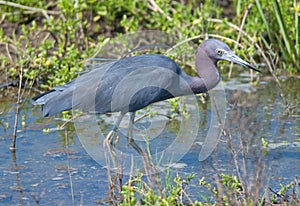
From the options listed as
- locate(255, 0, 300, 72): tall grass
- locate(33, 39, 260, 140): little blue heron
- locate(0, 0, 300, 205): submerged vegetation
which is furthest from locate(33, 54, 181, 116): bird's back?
locate(255, 0, 300, 72): tall grass

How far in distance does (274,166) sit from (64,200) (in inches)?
64.9

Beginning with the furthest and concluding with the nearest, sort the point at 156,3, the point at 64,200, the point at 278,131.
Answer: the point at 156,3
the point at 278,131
the point at 64,200

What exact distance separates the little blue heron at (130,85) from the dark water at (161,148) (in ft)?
1.37

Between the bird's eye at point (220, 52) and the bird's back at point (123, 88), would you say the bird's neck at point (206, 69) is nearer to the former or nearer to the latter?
the bird's eye at point (220, 52)

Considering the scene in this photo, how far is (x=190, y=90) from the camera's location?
5.79 metres

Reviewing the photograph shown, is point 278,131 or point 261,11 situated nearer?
point 278,131

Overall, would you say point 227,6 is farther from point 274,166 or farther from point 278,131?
point 274,166

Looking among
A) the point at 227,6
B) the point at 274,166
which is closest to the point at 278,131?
the point at 274,166

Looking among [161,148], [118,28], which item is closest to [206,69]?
[161,148]

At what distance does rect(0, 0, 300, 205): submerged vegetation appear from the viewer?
7.11m

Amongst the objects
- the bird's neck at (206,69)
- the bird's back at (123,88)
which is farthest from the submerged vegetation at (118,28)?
the bird's back at (123,88)

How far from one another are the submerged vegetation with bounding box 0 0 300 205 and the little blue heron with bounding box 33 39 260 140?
0.85 metres

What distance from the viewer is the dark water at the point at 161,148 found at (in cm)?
497

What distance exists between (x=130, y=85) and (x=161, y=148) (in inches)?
26.5
